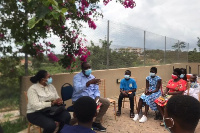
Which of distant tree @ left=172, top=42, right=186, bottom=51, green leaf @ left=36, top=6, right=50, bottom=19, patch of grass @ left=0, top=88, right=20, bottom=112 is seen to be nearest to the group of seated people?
patch of grass @ left=0, top=88, right=20, bottom=112

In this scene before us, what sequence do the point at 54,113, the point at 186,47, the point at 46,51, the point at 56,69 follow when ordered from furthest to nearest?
the point at 186,47, the point at 56,69, the point at 46,51, the point at 54,113

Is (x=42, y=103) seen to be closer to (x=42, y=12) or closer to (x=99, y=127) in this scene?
(x=99, y=127)

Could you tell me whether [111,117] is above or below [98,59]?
below

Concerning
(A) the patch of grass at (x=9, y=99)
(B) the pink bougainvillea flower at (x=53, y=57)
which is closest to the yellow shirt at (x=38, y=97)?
(A) the patch of grass at (x=9, y=99)

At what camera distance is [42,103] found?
320 cm

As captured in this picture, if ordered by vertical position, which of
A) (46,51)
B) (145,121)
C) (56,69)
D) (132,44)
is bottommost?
(145,121)

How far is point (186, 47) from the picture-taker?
16281mm

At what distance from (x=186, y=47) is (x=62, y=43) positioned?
14521 millimetres

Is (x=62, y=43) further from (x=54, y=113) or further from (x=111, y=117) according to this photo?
(x=111, y=117)

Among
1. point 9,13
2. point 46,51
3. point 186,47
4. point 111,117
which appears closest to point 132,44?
point 111,117

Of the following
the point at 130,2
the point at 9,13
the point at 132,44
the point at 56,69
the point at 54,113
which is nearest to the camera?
the point at 54,113

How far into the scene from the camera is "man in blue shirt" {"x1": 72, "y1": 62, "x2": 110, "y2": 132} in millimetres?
4098

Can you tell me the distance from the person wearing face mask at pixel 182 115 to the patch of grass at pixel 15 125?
10.7ft

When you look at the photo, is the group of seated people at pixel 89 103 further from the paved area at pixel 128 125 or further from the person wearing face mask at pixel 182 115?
the paved area at pixel 128 125
